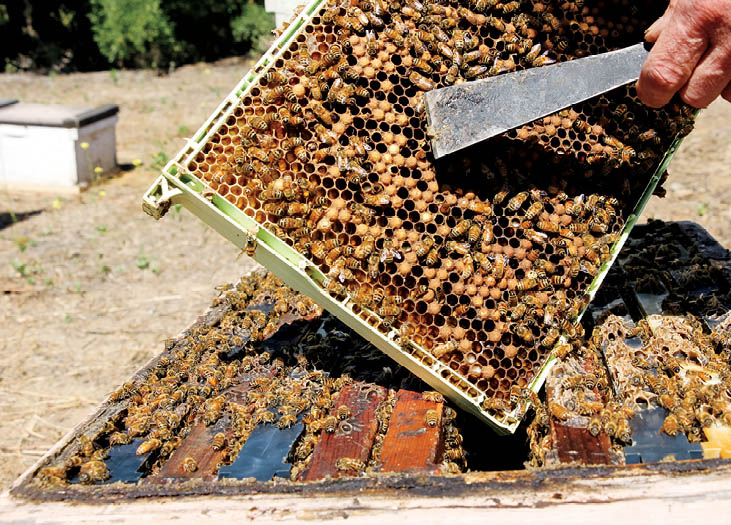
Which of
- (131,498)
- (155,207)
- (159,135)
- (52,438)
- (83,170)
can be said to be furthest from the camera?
(159,135)

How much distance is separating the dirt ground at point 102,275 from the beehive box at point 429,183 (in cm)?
366

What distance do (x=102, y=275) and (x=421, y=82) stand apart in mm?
6776

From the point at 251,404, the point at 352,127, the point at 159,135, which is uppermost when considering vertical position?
the point at 352,127

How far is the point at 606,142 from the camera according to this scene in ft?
11.1

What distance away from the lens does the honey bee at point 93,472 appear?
267 centimetres

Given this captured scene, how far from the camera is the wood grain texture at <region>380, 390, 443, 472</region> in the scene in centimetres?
266

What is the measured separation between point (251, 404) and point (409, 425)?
80cm

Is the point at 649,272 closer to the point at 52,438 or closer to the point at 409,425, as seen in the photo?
the point at 409,425

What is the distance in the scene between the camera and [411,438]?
286 cm

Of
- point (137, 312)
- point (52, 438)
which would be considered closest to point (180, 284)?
point (137, 312)

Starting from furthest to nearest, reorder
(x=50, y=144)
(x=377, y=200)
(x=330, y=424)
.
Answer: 1. (x=50, y=144)
2. (x=377, y=200)
3. (x=330, y=424)

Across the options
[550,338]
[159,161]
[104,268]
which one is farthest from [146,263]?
[550,338]

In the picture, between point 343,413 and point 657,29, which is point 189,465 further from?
point 657,29

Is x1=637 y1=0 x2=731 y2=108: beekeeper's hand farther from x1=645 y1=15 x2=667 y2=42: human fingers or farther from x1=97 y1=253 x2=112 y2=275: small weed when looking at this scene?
x1=97 y1=253 x2=112 y2=275: small weed
